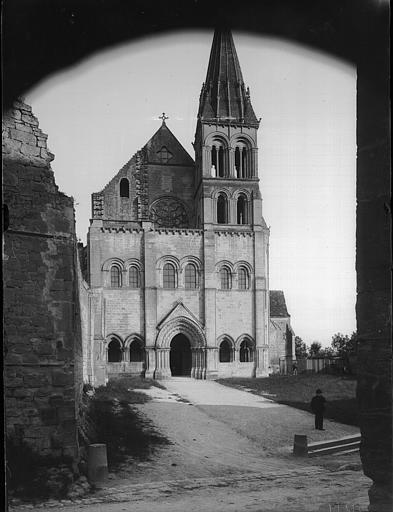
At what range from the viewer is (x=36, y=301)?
8719 millimetres

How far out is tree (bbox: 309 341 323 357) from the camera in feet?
33.2

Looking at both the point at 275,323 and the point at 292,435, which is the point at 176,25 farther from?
the point at 275,323

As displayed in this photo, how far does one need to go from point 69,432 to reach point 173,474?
1.72 meters

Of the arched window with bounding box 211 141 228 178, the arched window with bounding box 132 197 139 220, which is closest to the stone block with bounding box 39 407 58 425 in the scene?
the arched window with bounding box 132 197 139 220

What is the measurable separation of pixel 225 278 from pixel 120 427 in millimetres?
18887

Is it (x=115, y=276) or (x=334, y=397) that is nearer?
(x=334, y=397)

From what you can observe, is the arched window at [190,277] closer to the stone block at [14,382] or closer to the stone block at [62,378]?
the stone block at [62,378]

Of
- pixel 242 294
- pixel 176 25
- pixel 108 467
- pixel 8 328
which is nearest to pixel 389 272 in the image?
pixel 176 25

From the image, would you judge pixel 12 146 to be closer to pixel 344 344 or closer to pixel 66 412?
pixel 66 412

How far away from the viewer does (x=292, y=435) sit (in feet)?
31.9

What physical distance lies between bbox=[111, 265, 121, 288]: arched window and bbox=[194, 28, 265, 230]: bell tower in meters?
4.07

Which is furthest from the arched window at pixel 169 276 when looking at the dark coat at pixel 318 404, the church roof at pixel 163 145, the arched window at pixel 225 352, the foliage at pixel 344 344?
the foliage at pixel 344 344

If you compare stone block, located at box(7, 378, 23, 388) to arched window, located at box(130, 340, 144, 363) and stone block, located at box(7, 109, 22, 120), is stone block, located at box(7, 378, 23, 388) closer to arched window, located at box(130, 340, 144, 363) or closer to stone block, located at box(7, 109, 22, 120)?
stone block, located at box(7, 109, 22, 120)

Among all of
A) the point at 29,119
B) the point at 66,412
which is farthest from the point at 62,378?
the point at 29,119
